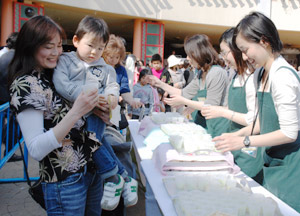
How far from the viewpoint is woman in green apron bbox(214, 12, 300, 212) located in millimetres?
1272

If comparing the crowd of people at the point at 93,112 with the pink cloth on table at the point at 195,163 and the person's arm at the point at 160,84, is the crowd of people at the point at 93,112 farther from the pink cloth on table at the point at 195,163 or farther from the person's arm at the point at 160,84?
the person's arm at the point at 160,84

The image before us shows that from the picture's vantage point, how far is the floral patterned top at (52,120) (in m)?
1.06

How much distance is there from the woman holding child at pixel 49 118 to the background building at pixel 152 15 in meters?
8.45

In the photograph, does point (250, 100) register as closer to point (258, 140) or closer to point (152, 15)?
point (258, 140)

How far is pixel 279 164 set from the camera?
1.41m

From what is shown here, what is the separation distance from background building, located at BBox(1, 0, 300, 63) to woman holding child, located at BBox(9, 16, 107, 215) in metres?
8.45

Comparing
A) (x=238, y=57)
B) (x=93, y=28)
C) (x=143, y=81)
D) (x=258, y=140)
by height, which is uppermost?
(x=93, y=28)

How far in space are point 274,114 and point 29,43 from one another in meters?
1.25

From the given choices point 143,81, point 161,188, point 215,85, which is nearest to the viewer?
point 161,188

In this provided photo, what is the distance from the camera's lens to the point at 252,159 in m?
1.72

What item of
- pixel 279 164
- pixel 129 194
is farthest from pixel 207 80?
pixel 129 194

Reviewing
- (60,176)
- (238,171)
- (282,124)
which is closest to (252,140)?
(282,124)

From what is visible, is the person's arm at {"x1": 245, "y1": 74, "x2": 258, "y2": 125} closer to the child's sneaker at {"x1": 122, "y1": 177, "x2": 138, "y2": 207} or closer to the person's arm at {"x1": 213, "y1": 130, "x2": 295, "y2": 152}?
the person's arm at {"x1": 213, "y1": 130, "x2": 295, "y2": 152}

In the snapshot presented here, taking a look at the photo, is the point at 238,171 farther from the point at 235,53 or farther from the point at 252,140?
the point at 235,53
